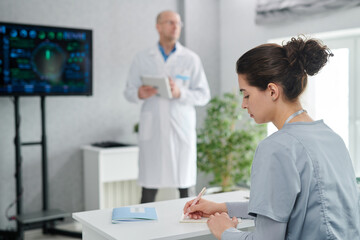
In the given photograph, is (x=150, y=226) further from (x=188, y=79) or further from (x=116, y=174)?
(x=116, y=174)

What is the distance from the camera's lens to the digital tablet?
3.07 metres

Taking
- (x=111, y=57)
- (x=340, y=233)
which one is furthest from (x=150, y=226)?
(x=111, y=57)

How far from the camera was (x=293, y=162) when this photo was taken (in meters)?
1.14

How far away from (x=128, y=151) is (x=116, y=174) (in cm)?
22

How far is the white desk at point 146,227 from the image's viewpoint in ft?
4.56

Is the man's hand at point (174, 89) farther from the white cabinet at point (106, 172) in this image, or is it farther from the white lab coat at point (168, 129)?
the white cabinet at point (106, 172)

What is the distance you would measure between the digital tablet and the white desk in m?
1.44

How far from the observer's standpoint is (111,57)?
4.12 m

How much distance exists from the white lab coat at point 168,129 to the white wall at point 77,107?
0.80m

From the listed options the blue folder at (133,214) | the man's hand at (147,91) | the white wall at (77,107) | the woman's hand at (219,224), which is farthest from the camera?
the white wall at (77,107)

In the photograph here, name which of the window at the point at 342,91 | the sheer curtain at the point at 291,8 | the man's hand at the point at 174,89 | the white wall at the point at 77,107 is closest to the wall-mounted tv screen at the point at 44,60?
the white wall at the point at 77,107

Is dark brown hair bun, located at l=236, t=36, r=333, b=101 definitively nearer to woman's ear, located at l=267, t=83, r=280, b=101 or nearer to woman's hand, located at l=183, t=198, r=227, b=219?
woman's ear, located at l=267, t=83, r=280, b=101

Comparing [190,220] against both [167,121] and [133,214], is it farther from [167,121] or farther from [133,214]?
[167,121]

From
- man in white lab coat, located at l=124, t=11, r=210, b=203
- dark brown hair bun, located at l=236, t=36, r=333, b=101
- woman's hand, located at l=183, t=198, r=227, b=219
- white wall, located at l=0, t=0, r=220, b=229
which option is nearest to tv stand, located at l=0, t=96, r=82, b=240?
white wall, located at l=0, t=0, r=220, b=229
